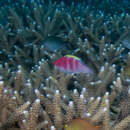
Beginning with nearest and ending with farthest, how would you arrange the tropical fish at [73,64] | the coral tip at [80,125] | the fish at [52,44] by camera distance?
the coral tip at [80,125] < the tropical fish at [73,64] < the fish at [52,44]

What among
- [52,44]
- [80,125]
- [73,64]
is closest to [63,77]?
[73,64]

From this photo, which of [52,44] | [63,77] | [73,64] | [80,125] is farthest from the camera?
[52,44]

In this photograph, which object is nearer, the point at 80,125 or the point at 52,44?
the point at 80,125

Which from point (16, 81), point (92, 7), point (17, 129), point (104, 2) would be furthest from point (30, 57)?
point (104, 2)

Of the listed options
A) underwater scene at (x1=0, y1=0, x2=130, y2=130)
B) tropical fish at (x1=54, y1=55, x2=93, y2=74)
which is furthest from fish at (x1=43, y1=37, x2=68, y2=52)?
tropical fish at (x1=54, y1=55, x2=93, y2=74)

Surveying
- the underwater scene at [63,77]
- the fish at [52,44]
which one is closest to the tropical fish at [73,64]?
the underwater scene at [63,77]

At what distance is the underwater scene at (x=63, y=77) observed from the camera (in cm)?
235

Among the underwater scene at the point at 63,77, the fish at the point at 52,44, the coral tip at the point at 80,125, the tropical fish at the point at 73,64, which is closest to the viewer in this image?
the coral tip at the point at 80,125

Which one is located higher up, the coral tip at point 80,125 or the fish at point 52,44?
the fish at point 52,44

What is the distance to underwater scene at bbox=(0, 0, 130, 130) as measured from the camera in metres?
2.35

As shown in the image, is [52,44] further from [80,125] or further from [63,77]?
[80,125]

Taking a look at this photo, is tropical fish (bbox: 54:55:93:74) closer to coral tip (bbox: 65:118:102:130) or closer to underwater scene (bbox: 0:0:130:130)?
underwater scene (bbox: 0:0:130:130)

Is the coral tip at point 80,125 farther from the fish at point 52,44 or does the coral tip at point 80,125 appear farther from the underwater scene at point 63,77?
the fish at point 52,44

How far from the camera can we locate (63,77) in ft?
10.9
